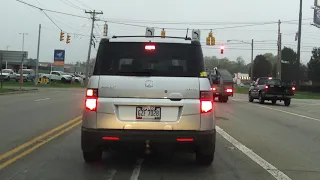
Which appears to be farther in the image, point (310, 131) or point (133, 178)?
point (310, 131)

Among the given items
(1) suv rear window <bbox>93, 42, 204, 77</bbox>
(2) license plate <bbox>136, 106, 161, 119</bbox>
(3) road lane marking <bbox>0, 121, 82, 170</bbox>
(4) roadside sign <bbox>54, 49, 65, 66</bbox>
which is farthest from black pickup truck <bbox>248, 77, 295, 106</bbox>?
(4) roadside sign <bbox>54, 49, 65, 66</bbox>

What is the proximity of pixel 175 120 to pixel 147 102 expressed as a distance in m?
0.50

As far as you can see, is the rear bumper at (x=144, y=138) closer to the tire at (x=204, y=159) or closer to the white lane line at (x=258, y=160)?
the tire at (x=204, y=159)

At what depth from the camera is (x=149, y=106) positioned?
6.02m

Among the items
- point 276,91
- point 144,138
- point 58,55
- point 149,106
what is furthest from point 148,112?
point 58,55

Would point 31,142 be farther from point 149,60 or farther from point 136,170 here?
point 149,60

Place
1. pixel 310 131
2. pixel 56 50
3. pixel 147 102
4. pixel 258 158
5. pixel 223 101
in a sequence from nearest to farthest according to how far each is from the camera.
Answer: pixel 147 102
pixel 258 158
pixel 310 131
pixel 223 101
pixel 56 50

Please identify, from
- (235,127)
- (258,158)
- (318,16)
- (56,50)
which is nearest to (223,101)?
(235,127)

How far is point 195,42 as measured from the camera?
6.47 m

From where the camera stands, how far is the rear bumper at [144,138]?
600 centimetres

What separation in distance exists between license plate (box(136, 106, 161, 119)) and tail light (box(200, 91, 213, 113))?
65 centimetres

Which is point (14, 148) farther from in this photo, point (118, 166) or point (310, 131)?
point (310, 131)

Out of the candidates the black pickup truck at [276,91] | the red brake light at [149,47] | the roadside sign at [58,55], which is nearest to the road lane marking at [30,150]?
the red brake light at [149,47]

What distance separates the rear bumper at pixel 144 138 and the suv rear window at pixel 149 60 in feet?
2.87
